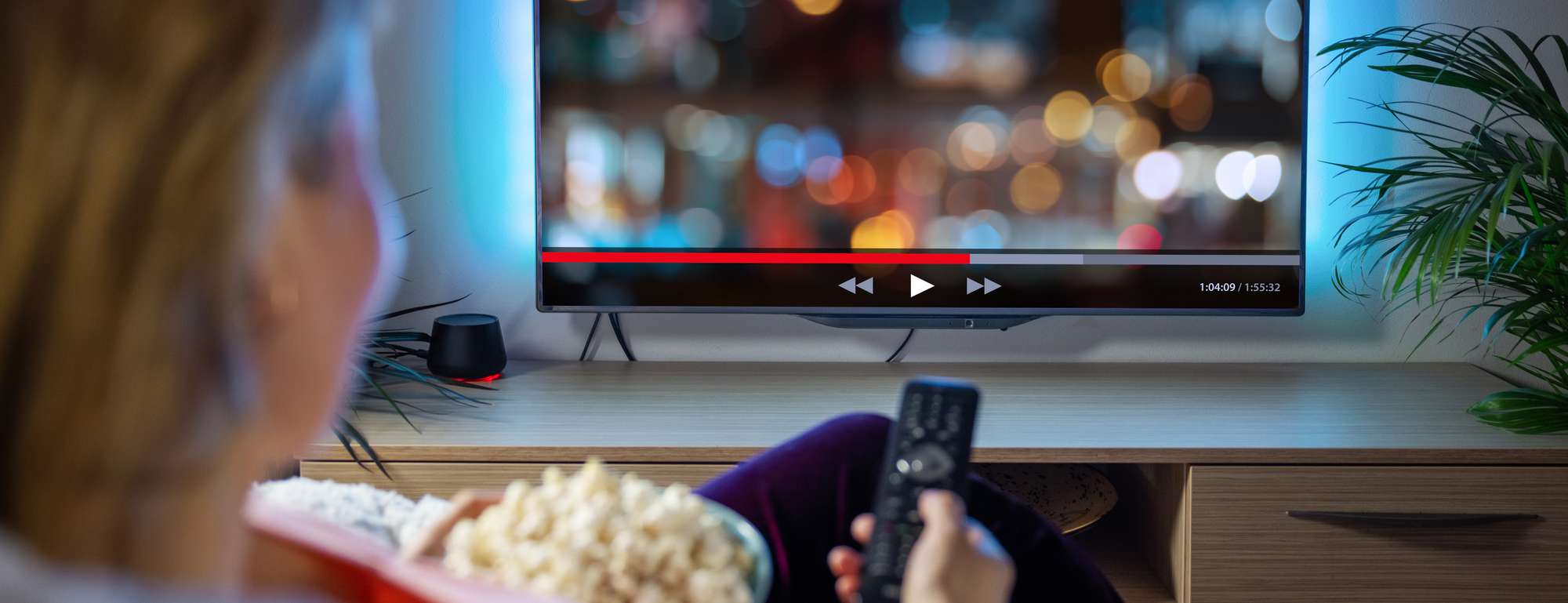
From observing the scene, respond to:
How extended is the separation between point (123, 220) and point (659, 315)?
6.10 feet

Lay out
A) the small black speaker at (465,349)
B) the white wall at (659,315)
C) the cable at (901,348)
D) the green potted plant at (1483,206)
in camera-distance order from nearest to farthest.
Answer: the green potted plant at (1483,206) → the small black speaker at (465,349) → the white wall at (659,315) → the cable at (901,348)

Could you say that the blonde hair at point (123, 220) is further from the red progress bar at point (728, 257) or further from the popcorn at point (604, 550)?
the red progress bar at point (728, 257)

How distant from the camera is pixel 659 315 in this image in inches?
86.0

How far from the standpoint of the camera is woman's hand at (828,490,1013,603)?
0.68 meters

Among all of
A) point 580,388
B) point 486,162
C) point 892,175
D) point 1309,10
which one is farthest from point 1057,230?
point 486,162

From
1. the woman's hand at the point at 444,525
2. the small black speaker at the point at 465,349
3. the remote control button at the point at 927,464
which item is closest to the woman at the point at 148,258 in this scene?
the woman's hand at the point at 444,525

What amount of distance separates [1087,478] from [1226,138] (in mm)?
677

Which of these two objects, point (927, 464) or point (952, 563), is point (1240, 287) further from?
point (952, 563)

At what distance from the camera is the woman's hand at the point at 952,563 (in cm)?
68

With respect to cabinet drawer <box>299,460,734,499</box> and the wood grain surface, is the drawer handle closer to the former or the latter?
the wood grain surface

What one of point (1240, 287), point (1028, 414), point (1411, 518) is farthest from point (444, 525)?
point (1240, 287)

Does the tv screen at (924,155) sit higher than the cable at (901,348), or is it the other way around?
the tv screen at (924,155)

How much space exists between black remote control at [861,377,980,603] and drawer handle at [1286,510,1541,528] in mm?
966

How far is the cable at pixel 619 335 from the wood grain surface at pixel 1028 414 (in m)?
0.05
